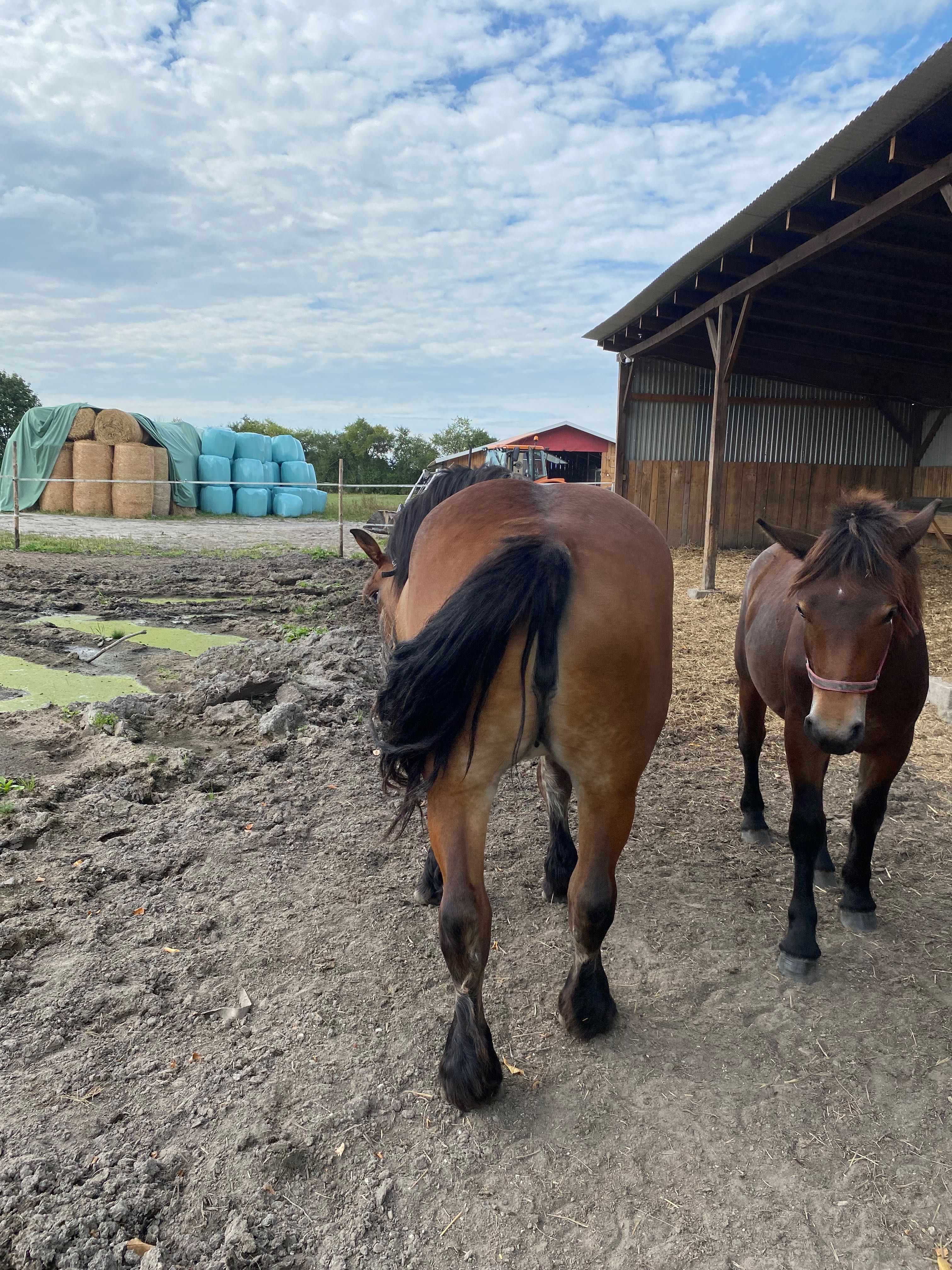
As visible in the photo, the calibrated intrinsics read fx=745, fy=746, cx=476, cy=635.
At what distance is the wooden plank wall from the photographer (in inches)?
548

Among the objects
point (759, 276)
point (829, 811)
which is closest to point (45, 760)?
point (829, 811)

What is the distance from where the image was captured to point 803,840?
2.50m

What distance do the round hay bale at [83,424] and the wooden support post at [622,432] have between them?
15.1 metres

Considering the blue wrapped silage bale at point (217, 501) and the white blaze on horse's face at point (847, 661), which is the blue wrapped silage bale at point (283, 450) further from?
the white blaze on horse's face at point (847, 661)

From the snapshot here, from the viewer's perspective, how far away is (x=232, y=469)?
25.2 metres

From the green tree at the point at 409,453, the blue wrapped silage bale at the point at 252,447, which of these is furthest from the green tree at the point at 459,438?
the blue wrapped silage bale at the point at 252,447

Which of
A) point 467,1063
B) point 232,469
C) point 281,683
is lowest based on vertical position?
point 467,1063

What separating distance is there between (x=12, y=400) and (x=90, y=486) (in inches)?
809

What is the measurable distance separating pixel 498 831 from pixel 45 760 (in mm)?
2449

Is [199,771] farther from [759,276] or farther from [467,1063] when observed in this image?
[759,276]

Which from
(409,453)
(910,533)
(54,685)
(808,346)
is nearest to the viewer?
(910,533)

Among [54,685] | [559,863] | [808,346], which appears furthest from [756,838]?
[808,346]

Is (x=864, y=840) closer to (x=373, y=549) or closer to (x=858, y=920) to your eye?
(x=858, y=920)

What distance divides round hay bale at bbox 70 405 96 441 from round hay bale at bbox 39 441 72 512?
0.29 metres
